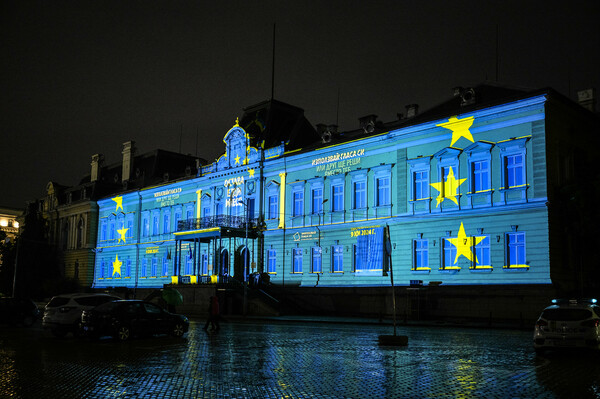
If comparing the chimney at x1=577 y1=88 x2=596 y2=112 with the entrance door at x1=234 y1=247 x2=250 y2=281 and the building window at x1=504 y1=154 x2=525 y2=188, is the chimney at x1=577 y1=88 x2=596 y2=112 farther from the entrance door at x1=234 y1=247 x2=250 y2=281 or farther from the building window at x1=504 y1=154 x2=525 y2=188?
the entrance door at x1=234 y1=247 x2=250 y2=281

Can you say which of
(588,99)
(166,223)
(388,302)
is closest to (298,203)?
(388,302)

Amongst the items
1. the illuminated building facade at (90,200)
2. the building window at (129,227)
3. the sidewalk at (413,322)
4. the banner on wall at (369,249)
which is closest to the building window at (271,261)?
the sidewalk at (413,322)

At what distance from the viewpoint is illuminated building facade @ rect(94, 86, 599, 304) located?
3316 cm

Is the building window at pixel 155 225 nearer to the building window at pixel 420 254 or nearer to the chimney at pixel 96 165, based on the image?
the chimney at pixel 96 165

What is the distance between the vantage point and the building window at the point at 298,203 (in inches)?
1821

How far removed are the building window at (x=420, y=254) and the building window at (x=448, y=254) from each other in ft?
3.87

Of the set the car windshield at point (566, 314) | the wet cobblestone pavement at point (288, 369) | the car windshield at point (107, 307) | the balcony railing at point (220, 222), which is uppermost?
the balcony railing at point (220, 222)

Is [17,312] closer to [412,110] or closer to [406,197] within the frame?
[406,197]

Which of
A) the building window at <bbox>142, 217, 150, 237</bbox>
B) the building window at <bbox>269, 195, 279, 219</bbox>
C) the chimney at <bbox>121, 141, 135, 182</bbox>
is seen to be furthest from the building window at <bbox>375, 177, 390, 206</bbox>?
the chimney at <bbox>121, 141, 135, 182</bbox>

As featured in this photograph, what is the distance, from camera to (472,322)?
33.1 m

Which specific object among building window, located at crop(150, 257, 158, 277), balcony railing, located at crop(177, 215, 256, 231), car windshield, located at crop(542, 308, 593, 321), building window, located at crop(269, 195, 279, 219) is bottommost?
car windshield, located at crop(542, 308, 593, 321)

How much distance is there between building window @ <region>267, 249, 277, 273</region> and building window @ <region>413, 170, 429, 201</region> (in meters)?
13.7

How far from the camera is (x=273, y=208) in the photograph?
48.6m

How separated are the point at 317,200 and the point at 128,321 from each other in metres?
24.5
